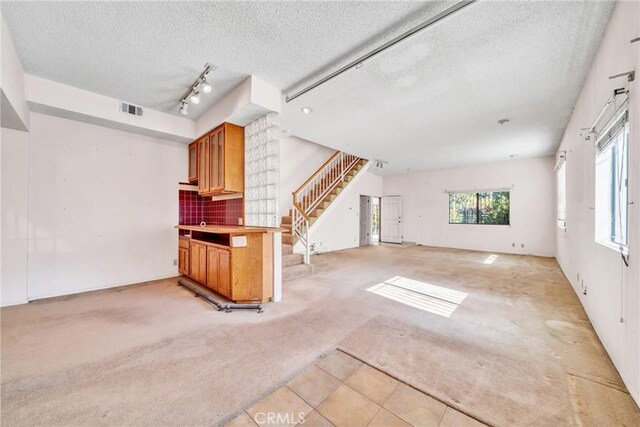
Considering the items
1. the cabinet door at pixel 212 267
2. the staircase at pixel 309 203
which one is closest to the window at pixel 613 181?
the staircase at pixel 309 203

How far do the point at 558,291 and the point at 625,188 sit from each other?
9.44 ft

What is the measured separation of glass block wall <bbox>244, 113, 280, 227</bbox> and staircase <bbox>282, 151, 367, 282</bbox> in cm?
112

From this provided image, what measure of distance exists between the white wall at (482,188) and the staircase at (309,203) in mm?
2984

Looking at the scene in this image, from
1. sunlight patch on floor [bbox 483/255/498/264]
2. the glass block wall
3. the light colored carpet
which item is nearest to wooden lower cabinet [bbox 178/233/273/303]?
the light colored carpet

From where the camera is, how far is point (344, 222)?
27.6 ft

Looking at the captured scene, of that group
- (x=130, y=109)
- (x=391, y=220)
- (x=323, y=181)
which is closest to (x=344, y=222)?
(x=323, y=181)

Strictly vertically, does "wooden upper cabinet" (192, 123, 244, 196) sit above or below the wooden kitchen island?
above

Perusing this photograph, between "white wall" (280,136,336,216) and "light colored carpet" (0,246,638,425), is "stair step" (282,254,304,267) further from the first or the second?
"white wall" (280,136,336,216)

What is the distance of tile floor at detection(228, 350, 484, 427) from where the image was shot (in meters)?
1.46

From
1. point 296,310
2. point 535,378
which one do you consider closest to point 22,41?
point 296,310

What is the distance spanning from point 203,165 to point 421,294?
444cm

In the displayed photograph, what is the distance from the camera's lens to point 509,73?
9.68 ft

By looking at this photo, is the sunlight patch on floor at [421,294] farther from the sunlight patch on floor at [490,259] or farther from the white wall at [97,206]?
the white wall at [97,206]

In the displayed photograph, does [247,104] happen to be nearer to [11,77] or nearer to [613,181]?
Answer: [11,77]
